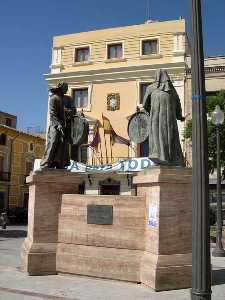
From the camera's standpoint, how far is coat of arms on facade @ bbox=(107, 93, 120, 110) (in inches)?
1098

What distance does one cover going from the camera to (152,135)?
8.34 m

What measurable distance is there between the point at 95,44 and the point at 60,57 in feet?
8.89

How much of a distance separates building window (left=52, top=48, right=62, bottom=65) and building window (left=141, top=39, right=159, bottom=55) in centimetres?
601

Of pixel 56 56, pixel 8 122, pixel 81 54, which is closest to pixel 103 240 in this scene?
pixel 81 54

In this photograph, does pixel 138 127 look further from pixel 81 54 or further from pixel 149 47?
pixel 81 54

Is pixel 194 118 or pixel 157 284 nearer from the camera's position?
pixel 194 118

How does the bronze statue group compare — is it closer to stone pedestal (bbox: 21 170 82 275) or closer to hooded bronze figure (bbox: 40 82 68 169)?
hooded bronze figure (bbox: 40 82 68 169)

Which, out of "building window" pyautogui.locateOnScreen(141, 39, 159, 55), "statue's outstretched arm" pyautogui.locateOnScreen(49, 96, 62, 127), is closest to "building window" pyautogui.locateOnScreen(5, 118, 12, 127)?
"building window" pyautogui.locateOnScreen(141, 39, 159, 55)

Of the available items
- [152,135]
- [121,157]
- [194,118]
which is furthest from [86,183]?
[194,118]

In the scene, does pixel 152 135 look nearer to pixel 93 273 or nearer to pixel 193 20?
pixel 93 273

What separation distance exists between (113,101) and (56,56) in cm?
562

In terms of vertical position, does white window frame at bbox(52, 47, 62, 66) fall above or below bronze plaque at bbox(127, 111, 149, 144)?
above

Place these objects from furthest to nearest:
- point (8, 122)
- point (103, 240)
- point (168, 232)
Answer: point (8, 122), point (103, 240), point (168, 232)

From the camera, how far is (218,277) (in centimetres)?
879
